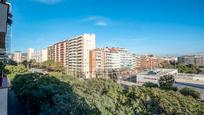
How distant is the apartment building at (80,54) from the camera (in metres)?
38.2

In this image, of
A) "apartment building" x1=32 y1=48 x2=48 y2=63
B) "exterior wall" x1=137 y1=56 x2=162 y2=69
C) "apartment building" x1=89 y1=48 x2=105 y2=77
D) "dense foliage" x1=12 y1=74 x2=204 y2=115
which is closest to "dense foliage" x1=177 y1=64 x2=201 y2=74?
"exterior wall" x1=137 y1=56 x2=162 y2=69

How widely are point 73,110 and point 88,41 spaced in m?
35.3

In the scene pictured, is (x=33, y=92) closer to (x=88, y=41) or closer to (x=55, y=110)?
(x=55, y=110)

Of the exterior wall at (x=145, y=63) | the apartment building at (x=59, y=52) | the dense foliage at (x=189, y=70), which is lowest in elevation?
the dense foliage at (x=189, y=70)

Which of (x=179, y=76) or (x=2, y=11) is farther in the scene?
(x=179, y=76)

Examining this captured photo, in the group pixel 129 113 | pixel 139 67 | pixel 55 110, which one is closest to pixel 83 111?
pixel 55 110

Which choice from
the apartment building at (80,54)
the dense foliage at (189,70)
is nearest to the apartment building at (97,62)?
the apartment building at (80,54)

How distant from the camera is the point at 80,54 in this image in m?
38.9

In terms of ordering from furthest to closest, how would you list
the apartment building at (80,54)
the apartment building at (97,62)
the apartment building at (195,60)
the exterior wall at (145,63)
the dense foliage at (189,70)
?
the apartment building at (195,60) → the exterior wall at (145,63) → the dense foliage at (189,70) → the apartment building at (97,62) → the apartment building at (80,54)

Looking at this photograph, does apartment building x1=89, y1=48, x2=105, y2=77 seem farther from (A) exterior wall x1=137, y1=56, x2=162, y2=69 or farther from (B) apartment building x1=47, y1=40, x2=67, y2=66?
(A) exterior wall x1=137, y1=56, x2=162, y2=69

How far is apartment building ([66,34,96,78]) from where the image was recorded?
38184 millimetres

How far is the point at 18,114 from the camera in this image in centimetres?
957

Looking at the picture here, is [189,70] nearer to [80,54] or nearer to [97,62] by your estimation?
[97,62]

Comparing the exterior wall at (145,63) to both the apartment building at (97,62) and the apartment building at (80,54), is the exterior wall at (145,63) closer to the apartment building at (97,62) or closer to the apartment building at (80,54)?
the apartment building at (97,62)
